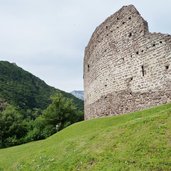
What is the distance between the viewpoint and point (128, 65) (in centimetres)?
2361

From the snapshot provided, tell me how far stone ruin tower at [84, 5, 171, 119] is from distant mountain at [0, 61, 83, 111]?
2049 inches

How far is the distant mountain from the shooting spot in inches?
3284

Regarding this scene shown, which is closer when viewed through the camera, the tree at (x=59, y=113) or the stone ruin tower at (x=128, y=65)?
the stone ruin tower at (x=128, y=65)

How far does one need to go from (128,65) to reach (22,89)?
72.3 m

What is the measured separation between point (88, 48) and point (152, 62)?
41.7 feet

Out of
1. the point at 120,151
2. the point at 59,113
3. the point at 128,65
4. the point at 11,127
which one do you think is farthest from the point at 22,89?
the point at 120,151

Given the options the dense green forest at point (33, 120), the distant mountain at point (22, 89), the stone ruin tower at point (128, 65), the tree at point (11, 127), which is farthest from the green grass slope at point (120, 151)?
the distant mountain at point (22, 89)

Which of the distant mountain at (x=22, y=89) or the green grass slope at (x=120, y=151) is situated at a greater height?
the distant mountain at (x=22, y=89)

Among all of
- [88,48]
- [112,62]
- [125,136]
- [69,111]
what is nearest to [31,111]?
[69,111]

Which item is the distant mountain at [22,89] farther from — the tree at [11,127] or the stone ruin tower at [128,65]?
the stone ruin tower at [128,65]

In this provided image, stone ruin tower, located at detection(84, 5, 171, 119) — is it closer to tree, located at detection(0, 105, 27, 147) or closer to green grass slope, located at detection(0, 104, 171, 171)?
green grass slope, located at detection(0, 104, 171, 171)

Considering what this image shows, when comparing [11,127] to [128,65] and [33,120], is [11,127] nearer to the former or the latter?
[33,120]

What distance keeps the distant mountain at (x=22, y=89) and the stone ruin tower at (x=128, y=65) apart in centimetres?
5205

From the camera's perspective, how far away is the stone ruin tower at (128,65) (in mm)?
20672
